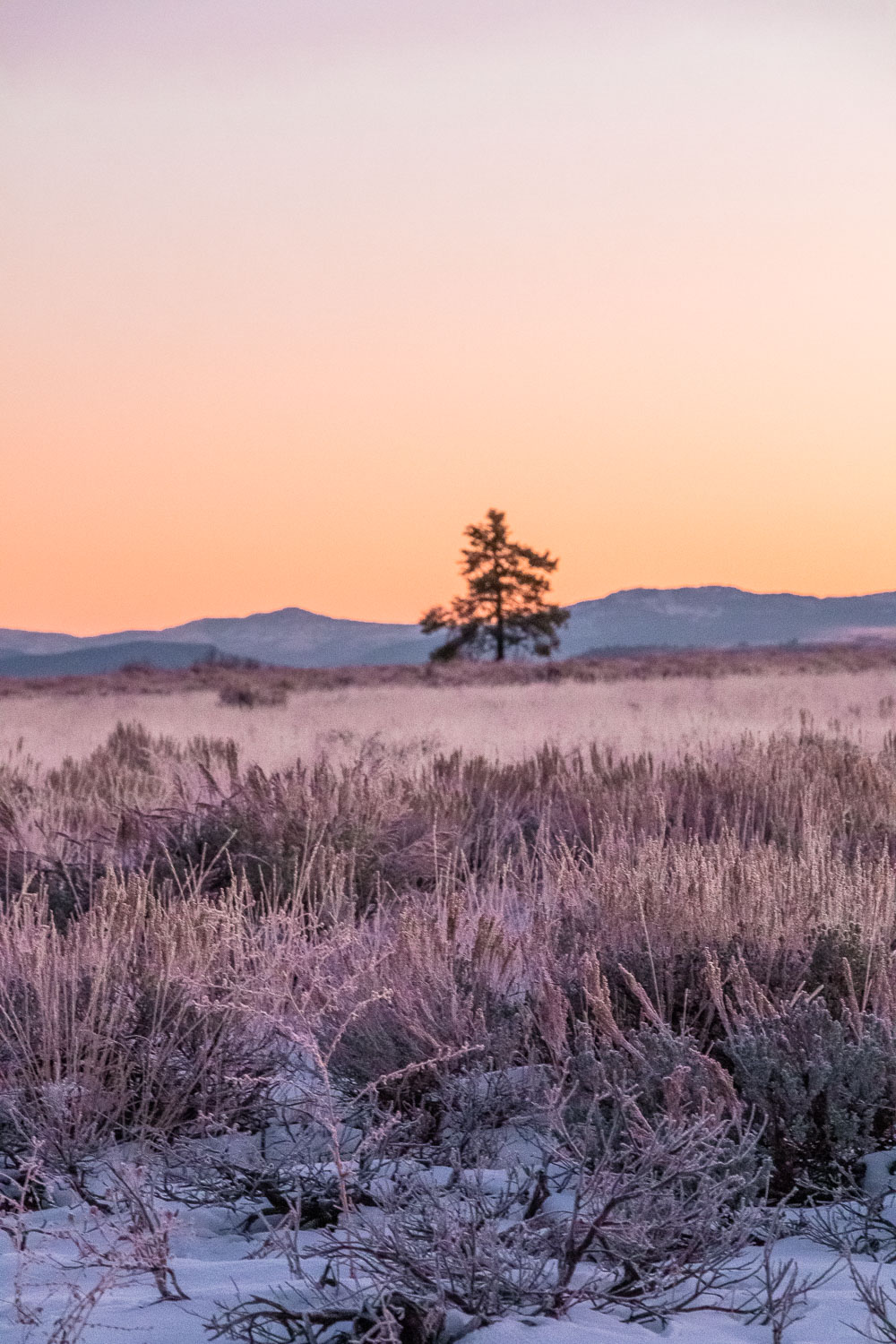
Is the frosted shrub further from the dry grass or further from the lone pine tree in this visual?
the lone pine tree

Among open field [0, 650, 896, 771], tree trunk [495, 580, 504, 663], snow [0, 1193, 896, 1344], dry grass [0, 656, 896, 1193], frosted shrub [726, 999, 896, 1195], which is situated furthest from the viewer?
tree trunk [495, 580, 504, 663]

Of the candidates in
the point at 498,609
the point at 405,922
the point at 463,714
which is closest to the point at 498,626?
the point at 498,609

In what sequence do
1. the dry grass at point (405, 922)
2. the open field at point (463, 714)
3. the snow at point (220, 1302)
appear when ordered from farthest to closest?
1. the open field at point (463, 714)
2. the dry grass at point (405, 922)
3. the snow at point (220, 1302)

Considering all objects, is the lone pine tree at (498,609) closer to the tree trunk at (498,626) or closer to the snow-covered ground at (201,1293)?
the tree trunk at (498,626)

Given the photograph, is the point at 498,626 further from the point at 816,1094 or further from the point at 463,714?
the point at 816,1094

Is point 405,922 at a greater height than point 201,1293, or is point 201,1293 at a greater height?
point 405,922

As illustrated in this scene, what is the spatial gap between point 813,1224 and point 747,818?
12.9ft

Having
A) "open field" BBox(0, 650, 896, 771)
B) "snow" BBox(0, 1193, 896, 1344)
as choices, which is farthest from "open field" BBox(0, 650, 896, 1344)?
"open field" BBox(0, 650, 896, 771)

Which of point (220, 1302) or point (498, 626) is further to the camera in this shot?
point (498, 626)

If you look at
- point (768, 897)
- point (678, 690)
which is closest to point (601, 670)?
point (678, 690)

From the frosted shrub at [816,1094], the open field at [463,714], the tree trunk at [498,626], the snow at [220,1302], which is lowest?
the snow at [220,1302]

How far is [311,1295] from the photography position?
2293mm

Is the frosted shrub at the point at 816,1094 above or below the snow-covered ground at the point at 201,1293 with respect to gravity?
above

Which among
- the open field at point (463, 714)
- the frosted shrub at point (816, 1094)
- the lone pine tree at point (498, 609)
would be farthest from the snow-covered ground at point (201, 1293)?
the lone pine tree at point (498, 609)
